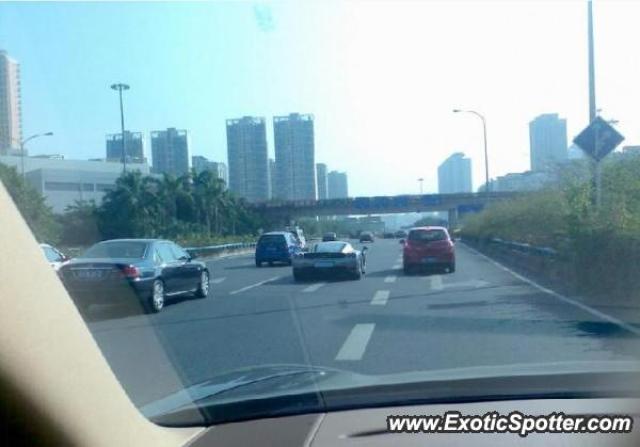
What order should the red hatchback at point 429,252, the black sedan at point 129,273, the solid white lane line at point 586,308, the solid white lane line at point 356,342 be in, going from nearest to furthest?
1. the solid white lane line at point 356,342
2. the solid white lane line at point 586,308
3. the black sedan at point 129,273
4. the red hatchback at point 429,252

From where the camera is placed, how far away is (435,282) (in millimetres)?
21188

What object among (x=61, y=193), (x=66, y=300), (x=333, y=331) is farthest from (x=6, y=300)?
(x=61, y=193)

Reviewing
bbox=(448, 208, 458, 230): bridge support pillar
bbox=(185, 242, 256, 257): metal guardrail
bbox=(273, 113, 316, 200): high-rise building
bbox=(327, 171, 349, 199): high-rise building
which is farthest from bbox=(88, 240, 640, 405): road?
bbox=(448, 208, 458, 230): bridge support pillar

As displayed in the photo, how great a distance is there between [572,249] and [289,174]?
29.3 metres

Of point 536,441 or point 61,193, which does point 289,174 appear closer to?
point 61,193

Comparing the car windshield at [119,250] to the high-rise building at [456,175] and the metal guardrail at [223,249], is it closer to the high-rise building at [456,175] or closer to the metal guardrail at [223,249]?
the metal guardrail at [223,249]

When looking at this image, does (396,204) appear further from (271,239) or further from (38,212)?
(38,212)

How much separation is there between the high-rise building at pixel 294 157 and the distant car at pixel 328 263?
19.5ft

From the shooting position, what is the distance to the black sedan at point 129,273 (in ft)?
43.3

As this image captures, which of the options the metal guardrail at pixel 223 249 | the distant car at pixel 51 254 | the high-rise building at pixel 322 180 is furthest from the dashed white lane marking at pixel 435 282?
the high-rise building at pixel 322 180

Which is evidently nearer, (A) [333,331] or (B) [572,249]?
(A) [333,331]

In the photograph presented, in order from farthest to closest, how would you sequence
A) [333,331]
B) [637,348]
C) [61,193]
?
[61,193] → [333,331] → [637,348]

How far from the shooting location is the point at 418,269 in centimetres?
2577

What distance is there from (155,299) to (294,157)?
85.1 feet
